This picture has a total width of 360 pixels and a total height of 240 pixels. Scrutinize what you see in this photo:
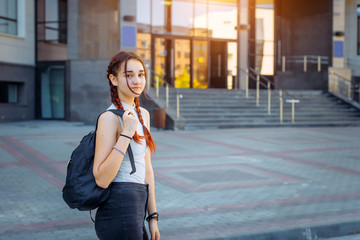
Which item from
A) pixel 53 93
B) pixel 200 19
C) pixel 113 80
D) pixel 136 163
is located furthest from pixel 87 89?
pixel 136 163

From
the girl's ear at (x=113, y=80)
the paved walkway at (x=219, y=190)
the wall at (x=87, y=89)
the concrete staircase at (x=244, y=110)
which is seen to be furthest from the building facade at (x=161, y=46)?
the girl's ear at (x=113, y=80)

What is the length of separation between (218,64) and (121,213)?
23125 millimetres

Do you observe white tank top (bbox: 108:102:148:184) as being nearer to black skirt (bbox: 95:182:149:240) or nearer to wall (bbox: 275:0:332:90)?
black skirt (bbox: 95:182:149:240)

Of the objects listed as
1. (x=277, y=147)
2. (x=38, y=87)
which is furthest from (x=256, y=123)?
(x=38, y=87)

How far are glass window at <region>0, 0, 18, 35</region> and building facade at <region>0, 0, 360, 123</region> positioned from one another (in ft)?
0.15

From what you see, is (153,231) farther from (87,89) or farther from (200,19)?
(200,19)

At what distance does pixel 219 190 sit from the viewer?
6750mm

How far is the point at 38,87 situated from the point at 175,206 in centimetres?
1768

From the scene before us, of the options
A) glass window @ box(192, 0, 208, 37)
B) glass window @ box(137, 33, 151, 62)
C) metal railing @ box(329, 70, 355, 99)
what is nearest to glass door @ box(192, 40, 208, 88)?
glass window @ box(192, 0, 208, 37)

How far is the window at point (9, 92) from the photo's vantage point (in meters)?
20.3

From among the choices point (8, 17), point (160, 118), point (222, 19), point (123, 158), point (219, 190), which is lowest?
point (219, 190)

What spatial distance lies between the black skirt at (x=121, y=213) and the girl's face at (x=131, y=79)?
50cm

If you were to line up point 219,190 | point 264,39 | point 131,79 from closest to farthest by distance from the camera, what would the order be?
point 131,79, point 219,190, point 264,39

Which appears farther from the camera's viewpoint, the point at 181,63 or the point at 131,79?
the point at 181,63
